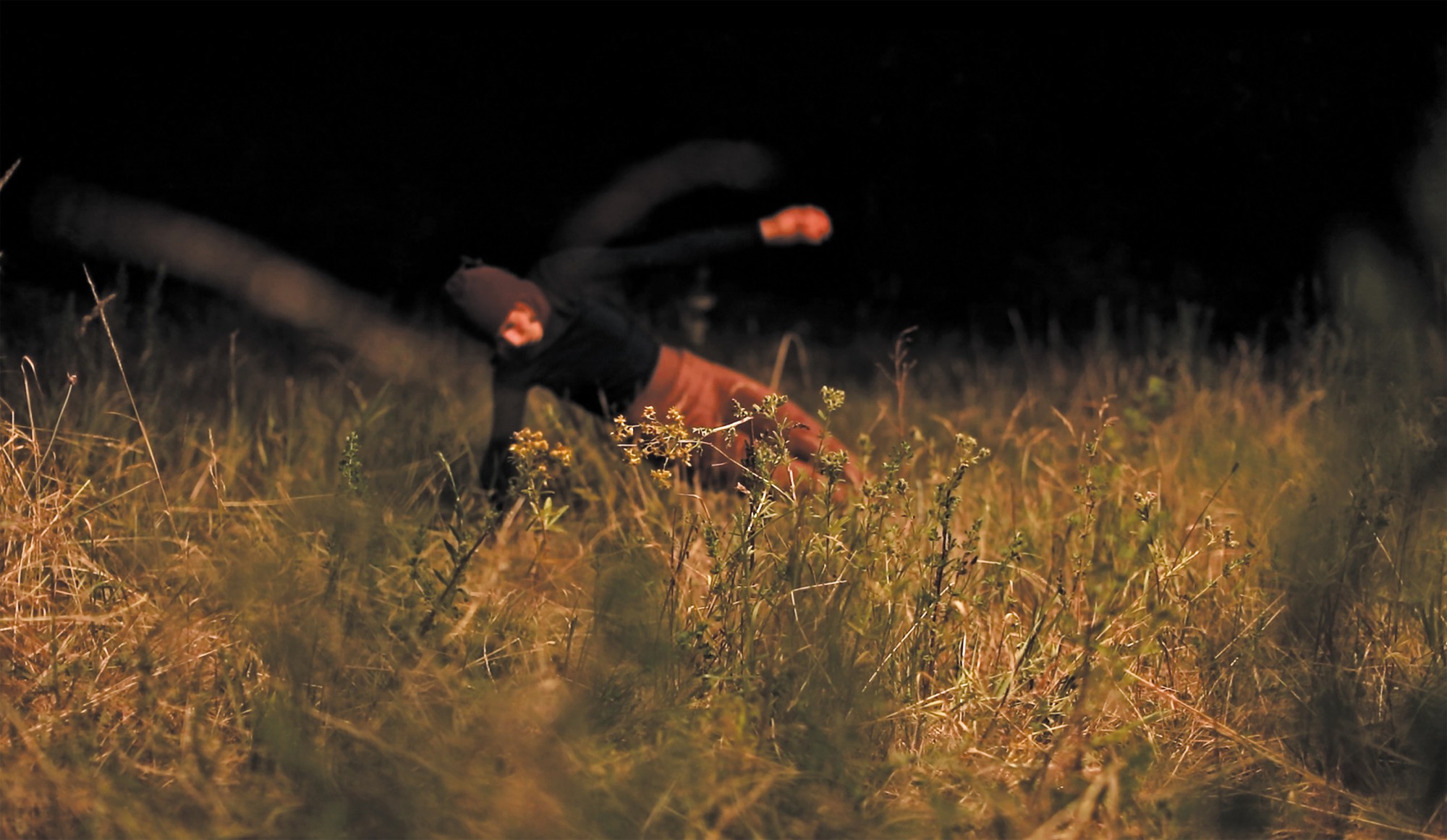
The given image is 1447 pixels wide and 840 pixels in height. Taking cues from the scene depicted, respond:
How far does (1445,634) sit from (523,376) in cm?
194

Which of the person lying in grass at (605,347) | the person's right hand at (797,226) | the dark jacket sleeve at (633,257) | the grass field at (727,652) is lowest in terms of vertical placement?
the grass field at (727,652)

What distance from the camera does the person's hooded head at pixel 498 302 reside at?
2707 mm

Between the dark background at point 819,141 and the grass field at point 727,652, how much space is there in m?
2.24

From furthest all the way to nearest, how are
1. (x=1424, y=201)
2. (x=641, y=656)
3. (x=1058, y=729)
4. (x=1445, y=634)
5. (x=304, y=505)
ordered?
1. (x=1424, y=201)
2. (x=304, y=505)
3. (x=1445, y=634)
4. (x=1058, y=729)
5. (x=641, y=656)

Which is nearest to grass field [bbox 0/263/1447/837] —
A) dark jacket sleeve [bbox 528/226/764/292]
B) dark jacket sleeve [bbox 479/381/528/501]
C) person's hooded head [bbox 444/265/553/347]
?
dark jacket sleeve [bbox 479/381/528/501]

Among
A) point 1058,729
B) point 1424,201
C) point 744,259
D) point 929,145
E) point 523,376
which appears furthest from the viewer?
point 744,259

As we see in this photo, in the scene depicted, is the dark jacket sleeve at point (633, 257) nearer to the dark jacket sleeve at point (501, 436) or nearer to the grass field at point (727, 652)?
the dark jacket sleeve at point (501, 436)

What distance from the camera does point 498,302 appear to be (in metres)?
2.72

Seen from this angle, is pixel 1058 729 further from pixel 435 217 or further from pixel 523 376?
pixel 435 217

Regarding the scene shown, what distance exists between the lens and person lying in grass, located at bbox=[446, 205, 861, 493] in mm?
2672

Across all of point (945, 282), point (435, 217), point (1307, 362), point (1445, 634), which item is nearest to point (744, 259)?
point (945, 282)

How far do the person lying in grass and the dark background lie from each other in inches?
85.2

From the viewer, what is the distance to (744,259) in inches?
227

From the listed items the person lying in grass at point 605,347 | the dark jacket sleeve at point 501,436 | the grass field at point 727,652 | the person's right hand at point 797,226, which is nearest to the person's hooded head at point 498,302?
the person lying in grass at point 605,347
